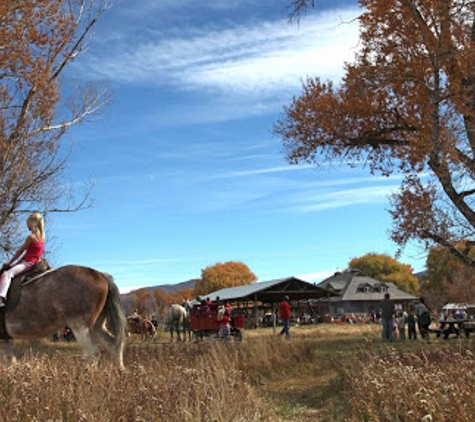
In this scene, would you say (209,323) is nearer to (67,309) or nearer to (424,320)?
(424,320)

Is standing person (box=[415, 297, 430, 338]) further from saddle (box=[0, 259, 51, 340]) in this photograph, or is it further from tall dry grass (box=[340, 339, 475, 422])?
saddle (box=[0, 259, 51, 340])

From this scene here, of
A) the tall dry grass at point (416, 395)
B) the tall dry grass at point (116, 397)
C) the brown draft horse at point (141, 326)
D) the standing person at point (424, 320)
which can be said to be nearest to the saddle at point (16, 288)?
the tall dry grass at point (116, 397)

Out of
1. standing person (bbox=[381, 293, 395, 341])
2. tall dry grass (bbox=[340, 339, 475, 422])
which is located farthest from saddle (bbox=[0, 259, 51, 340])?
standing person (bbox=[381, 293, 395, 341])

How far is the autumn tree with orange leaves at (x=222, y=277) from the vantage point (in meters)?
99.9

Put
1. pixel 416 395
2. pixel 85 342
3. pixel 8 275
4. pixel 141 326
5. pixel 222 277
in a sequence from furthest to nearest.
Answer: pixel 222 277 < pixel 141 326 < pixel 8 275 < pixel 85 342 < pixel 416 395

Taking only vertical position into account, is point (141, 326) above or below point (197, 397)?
below

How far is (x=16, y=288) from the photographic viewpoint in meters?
9.09

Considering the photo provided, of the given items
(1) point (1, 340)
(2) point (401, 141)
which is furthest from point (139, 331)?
(1) point (1, 340)

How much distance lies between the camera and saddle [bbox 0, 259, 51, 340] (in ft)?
29.8

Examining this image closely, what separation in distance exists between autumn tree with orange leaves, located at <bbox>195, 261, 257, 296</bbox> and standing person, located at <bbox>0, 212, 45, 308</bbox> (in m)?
89.5

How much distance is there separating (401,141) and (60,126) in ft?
38.9

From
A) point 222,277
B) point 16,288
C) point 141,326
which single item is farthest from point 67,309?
point 222,277

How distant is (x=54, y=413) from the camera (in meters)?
5.19

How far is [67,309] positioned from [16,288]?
87 centimetres
